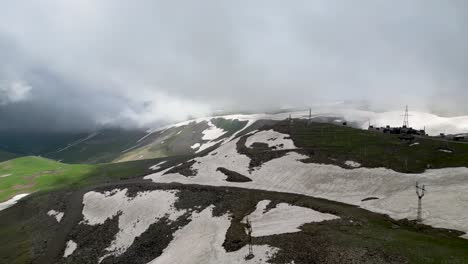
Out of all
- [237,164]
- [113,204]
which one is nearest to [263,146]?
[237,164]

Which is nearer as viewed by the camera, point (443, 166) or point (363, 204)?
point (363, 204)

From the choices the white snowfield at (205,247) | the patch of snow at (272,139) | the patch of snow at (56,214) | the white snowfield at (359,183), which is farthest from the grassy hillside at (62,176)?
the white snowfield at (205,247)

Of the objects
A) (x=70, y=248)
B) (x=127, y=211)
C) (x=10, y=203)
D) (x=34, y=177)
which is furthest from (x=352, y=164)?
(x=34, y=177)

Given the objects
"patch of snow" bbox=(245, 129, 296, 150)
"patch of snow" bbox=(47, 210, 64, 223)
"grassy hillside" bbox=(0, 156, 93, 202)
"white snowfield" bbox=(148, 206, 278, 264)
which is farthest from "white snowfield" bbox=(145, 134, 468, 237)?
"grassy hillside" bbox=(0, 156, 93, 202)

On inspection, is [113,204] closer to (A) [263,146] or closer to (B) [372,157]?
(A) [263,146]

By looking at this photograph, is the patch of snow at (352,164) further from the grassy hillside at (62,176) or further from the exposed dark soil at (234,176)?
the grassy hillside at (62,176)
